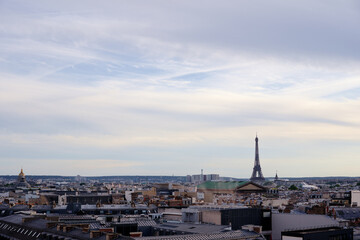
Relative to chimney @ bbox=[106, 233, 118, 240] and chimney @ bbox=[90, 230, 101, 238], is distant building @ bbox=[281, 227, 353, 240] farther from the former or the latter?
chimney @ bbox=[90, 230, 101, 238]

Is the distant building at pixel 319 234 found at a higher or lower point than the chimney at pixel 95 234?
lower

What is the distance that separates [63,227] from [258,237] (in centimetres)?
1832

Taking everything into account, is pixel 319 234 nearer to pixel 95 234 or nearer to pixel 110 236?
pixel 110 236

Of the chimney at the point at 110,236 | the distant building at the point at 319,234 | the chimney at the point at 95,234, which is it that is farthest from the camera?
the distant building at the point at 319,234

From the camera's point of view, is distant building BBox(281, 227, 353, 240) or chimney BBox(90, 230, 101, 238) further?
distant building BBox(281, 227, 353, 240)

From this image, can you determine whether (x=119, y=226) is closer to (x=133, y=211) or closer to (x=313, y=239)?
(x=313, y=239)

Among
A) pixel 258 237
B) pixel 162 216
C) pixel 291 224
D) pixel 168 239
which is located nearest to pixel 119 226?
pixel 168 239

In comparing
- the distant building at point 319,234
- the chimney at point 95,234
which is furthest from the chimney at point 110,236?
the distant building at point 319,234

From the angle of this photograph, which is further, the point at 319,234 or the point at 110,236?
the point at 319,234

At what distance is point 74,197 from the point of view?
135 meters

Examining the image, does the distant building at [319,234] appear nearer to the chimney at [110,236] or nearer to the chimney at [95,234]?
the chimney at [110,236]

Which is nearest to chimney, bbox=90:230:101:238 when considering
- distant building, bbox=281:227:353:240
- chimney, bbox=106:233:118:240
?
chimney, bbox=106:233:118:240

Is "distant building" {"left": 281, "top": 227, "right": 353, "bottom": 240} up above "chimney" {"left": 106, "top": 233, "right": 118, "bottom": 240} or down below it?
below

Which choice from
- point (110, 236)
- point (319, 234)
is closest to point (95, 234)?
point (110, 236)
